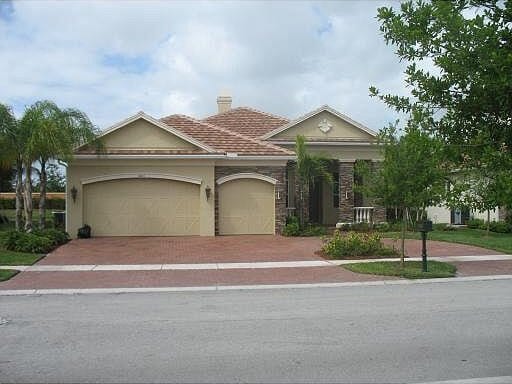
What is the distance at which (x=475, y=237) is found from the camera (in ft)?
75.7

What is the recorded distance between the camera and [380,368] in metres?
6.32

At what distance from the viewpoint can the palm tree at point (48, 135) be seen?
19.3 metres

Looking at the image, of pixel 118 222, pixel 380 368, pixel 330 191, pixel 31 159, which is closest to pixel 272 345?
pixel 380 368

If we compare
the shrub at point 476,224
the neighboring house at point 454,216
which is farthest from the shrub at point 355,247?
the neighboring house at point 454,216

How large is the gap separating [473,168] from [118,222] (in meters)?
18.9

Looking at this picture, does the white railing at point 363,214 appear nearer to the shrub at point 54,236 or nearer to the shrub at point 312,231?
the shrub at point 312,231

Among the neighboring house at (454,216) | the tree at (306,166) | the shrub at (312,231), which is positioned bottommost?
the shrub at (312,231)

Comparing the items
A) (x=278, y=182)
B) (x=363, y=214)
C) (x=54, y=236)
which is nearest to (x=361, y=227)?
(x=363, y=214)

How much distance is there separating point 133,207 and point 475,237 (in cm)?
1381

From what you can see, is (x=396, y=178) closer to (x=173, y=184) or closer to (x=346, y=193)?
(x=173, y=184)

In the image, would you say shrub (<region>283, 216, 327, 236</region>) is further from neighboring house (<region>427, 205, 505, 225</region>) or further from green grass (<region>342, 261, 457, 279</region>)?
neighboring house (<region>427, 205, 505, 225</region>)

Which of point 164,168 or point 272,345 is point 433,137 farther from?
point 164,168

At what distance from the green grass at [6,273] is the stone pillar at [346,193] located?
16073 millimetres

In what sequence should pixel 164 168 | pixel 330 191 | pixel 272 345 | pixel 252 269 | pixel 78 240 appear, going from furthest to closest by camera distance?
pixel 330 191 → pixel 164 168 → pixel 78 240 → pixel 252 269 → pixel 272 345
